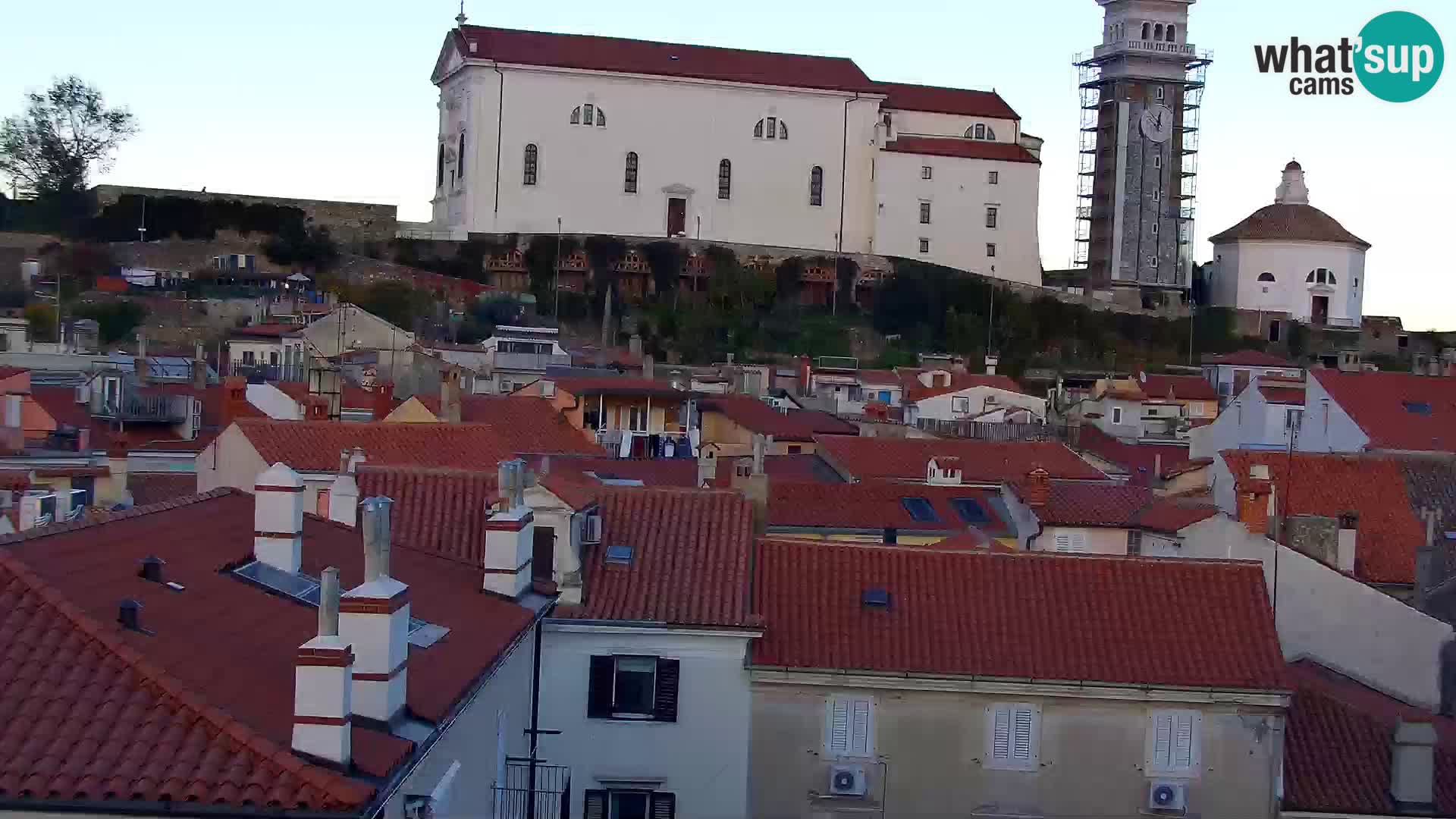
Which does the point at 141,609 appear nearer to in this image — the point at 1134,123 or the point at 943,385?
the point at 943,385

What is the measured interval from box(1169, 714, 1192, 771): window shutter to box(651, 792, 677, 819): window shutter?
3489 mm

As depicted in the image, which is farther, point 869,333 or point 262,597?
point 869,333

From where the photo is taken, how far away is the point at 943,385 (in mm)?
55188

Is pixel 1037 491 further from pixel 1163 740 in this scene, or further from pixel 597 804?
pixel 597 804

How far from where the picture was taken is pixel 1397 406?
37.6 metres

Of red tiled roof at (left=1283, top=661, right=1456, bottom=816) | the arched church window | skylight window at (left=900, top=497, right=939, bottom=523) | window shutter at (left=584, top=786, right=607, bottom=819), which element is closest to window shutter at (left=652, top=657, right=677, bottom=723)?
window shutter at (left=584, top=786, right=607, bottom=819)

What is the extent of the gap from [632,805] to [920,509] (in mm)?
13812

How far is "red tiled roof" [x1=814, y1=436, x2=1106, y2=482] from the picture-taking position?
104 feet

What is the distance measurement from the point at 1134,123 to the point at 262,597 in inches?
2685

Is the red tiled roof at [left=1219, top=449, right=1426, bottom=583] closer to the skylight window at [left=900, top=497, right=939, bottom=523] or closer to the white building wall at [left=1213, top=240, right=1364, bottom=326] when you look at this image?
the skylight window at [left=900, top=497, right=939, bottom=523]

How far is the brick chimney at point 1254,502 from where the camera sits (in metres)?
23.6

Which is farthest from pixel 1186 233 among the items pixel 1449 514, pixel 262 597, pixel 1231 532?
pixel 262 597

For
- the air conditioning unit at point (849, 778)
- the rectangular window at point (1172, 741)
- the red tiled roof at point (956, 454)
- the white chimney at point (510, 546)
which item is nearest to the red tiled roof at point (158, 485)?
the white chimney at point (510, 546)

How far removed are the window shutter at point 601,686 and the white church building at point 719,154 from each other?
2326 inches
